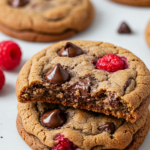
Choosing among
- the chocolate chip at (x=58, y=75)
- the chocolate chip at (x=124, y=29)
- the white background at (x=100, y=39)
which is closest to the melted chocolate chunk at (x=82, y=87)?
the chocolate chip at (x=58, y=75)

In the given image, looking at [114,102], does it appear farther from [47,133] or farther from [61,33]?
[61,33]

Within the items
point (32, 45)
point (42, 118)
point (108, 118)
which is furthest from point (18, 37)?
point (108, 118)

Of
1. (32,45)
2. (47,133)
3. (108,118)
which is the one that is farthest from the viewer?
(32,45)

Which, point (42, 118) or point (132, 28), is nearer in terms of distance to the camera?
point (42, 118)

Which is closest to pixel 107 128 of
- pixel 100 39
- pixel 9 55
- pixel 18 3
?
pixel 9 55

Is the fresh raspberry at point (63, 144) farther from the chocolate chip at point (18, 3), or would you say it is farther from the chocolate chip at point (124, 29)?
the chocolate chip at point (18, 3)

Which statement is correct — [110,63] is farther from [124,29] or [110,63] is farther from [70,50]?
[124,29]
